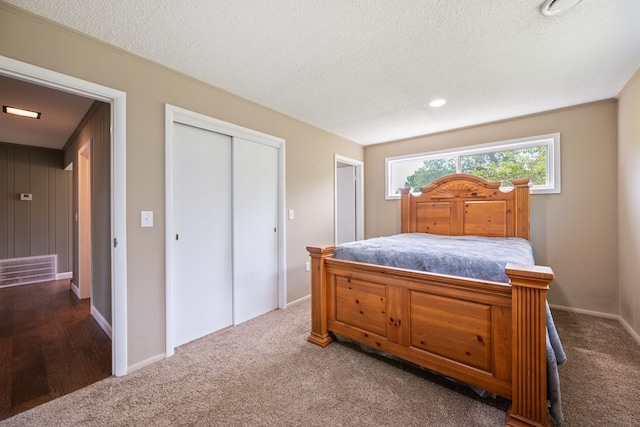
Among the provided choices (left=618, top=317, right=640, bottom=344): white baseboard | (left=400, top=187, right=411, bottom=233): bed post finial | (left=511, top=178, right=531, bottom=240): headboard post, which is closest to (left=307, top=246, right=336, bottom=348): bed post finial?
(left=400, top=187, right=411, bottom=233): bed post finial

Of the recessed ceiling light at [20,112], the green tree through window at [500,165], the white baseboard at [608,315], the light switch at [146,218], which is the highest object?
the recessed ceiling light at [20,112]

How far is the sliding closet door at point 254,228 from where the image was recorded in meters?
2.82

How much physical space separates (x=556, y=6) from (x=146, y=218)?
3.01m

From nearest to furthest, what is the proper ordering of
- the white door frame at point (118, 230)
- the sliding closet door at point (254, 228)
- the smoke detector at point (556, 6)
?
1. the smoke detector at point (556, 6)
2. the white door frame at point (118, 230)
3. the sliding closet door at point (254, 228)

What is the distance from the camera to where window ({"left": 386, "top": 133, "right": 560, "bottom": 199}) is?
322 cm

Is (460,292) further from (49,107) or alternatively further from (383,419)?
(49,107)

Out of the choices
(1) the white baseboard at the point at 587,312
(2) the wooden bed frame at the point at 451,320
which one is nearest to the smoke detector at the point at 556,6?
(2) the wooden bed frame at the point at 451,320

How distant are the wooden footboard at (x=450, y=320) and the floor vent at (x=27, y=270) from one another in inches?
209

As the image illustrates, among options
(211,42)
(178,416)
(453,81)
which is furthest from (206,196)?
(453,81)

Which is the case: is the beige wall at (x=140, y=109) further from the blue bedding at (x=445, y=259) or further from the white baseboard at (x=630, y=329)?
the white baseboard at (x=630, y=329)

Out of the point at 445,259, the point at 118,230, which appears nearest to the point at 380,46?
the point at 445,259

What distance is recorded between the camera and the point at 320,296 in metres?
2.34

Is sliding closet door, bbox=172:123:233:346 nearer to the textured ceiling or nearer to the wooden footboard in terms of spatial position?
the textured ceiling

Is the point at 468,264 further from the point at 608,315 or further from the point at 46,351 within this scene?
the point at 46,351
